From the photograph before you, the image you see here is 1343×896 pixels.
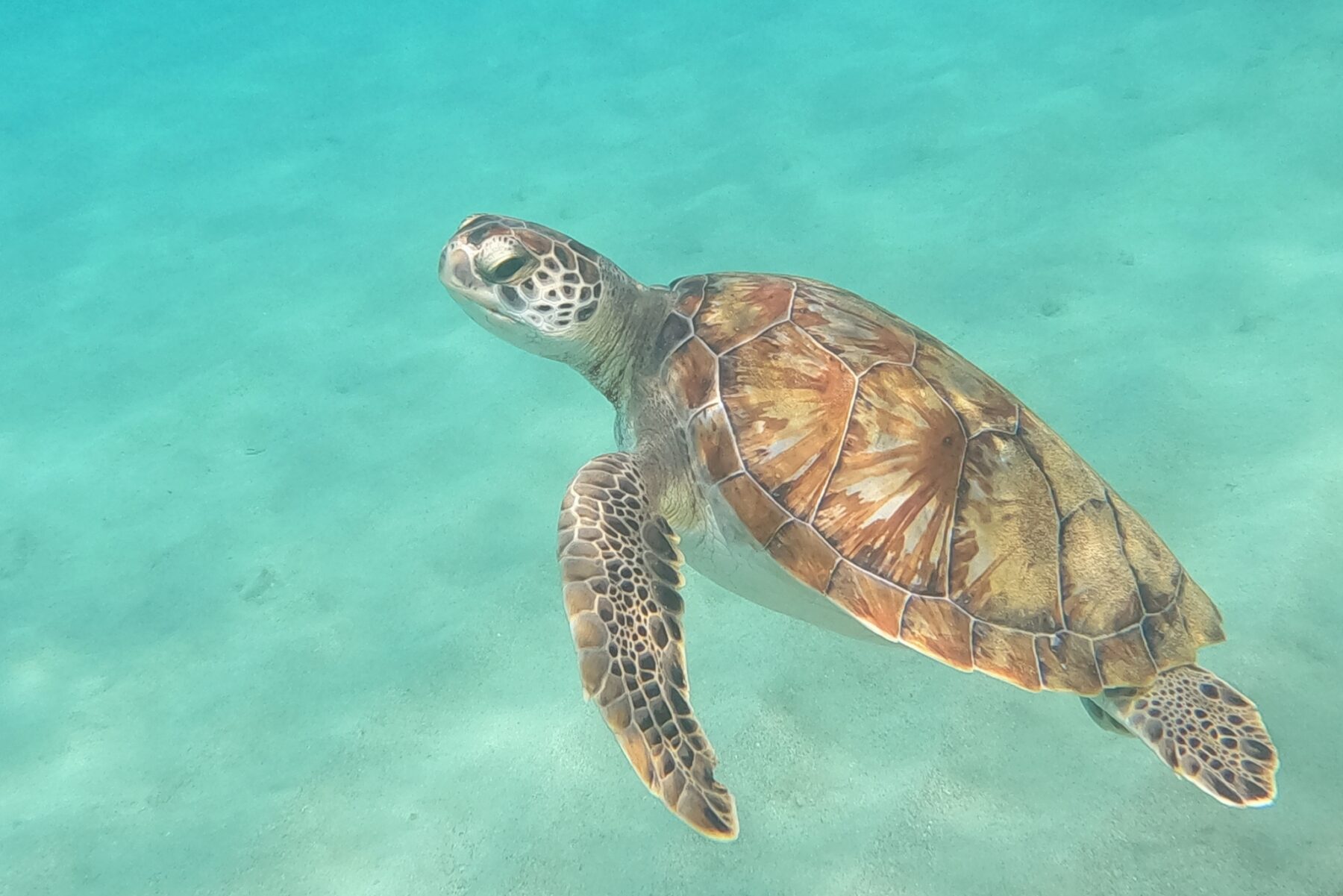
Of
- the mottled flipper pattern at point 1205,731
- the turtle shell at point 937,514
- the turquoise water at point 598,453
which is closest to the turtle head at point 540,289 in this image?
the turtle shell at point 937,514

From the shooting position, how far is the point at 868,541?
7.34 feet

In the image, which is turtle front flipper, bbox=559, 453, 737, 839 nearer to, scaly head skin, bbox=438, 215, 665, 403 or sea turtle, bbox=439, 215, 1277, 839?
sea turtle, bbox=439, 215, 1277, 839

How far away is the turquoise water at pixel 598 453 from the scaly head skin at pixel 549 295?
1.36 m

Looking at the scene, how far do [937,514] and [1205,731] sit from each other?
0.96 metres

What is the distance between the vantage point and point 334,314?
625cm

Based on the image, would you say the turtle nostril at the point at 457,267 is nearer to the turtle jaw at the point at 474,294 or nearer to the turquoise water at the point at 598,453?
the turtle jaw at the point at 474,294

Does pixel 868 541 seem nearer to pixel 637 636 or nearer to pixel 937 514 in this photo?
pixel 937 514

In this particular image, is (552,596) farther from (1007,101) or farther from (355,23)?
(355,23)

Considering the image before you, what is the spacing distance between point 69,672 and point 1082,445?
515cm

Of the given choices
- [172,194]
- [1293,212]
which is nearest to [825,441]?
[1293,212]

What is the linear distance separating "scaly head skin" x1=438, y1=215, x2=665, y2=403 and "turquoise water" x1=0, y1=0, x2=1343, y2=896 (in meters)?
1.36

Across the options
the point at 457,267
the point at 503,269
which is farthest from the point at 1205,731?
the point at 457,267

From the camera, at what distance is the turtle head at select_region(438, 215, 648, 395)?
8.80ft

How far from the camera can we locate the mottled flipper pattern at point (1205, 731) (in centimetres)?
213
